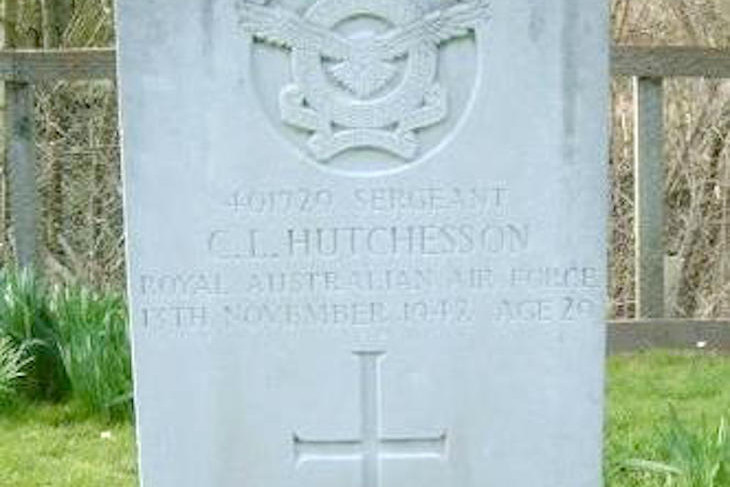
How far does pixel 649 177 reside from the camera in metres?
6.81

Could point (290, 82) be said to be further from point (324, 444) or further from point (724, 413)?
point (724, 413)

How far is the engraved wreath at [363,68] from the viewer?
149 inches

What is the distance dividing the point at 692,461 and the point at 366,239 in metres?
1.25

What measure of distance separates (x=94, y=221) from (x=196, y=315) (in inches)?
155

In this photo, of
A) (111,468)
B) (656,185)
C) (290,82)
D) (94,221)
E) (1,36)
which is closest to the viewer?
(290,82)

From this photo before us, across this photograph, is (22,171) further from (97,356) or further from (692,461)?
(692,461)

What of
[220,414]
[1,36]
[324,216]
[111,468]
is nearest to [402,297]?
[324,216]

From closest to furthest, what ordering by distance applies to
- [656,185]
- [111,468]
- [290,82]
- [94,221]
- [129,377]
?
1. [290,82]
2. [111,468]
3. [129,377]
4. [656,185]
5. [94,221]

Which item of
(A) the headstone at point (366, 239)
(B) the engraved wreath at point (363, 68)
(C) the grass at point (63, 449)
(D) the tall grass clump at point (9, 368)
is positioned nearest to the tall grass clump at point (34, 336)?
(D) the tall grass clump at point (9, 368)

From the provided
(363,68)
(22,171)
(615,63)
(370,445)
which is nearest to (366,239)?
(363,68)

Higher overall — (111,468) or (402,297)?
(402,297)

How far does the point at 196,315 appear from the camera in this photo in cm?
391

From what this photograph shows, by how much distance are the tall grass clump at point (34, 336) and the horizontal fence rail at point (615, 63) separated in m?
1.16

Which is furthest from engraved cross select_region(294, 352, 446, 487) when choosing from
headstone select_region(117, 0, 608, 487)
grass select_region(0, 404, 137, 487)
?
grass select_region(0, 404, 137, 487)
